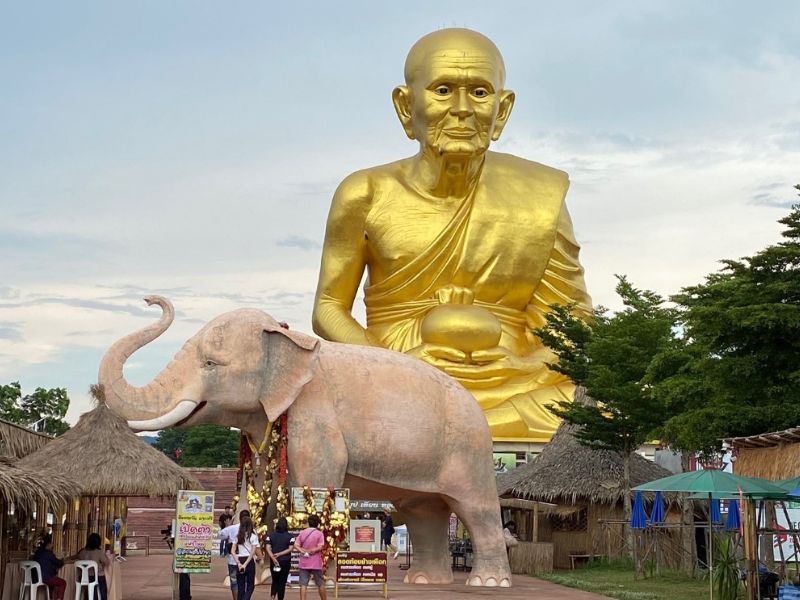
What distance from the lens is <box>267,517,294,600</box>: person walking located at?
11383mm

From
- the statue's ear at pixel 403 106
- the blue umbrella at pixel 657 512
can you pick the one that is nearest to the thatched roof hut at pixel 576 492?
the blue umbrella at pixel 657 512

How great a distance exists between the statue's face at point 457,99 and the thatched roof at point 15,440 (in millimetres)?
9760

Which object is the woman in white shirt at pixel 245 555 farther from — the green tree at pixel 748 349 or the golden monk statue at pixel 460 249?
the golden monk statue at pixel 460 249

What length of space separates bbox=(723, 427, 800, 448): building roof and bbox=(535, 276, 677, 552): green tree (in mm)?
3633

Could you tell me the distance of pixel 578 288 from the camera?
2436cm

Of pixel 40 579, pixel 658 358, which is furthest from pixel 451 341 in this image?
pixel 40 579

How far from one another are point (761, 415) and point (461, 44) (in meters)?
11.2

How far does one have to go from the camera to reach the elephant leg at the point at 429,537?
14.6m

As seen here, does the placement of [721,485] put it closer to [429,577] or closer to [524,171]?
[429,577]

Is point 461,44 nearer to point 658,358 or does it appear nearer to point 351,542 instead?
point 658,358

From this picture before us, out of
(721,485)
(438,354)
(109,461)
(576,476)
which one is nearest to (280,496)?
(109,461)

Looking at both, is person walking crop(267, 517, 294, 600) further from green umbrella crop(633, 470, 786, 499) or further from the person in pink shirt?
green umbrella crop(633, 470, 786, 499)

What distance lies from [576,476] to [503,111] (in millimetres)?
7275

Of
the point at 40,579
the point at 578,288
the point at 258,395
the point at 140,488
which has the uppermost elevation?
the point at 578,288
